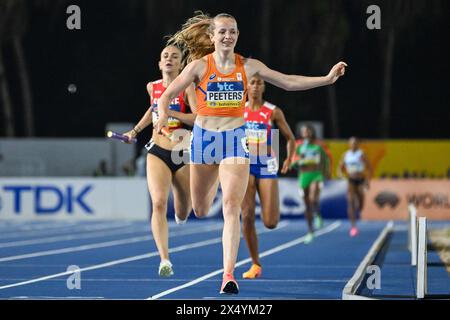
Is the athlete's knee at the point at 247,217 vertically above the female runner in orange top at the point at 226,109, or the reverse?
the female runner in orange top at the point at 226,109

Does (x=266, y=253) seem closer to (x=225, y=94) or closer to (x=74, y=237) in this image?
(x=74, y=237)

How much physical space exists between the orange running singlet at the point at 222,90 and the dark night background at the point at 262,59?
34.2 metres

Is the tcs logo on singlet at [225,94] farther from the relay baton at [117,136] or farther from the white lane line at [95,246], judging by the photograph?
the white lane line at [95,246]

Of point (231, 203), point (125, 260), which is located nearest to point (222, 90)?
point (231, 203)

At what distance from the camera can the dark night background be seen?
151ft

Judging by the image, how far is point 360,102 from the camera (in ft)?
162

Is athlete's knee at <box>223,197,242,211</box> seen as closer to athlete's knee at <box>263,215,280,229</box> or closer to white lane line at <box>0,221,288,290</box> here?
white lane line at <box>0,221,288,290</box>

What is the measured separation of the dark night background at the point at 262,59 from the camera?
151ft

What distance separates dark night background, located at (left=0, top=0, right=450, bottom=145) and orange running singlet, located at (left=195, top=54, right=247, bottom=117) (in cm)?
3420

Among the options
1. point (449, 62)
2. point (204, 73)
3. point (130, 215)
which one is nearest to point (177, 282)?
point (204, 73)

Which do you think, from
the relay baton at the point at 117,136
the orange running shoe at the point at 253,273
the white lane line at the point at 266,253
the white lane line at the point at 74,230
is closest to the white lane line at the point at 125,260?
the white lane line at the point at 266,253

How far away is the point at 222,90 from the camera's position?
37.1ft

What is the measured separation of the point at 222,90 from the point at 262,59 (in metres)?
35.0
